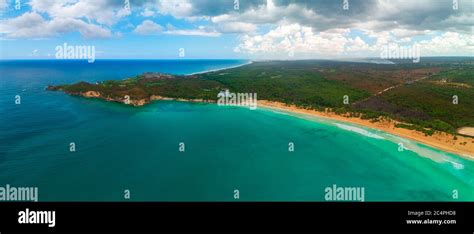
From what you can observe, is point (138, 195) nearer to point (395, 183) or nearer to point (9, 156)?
point (9, 156)

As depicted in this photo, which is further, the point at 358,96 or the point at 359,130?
the point at 358,96

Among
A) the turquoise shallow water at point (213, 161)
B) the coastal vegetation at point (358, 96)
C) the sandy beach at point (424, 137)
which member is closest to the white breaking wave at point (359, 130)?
the turquoise shallow water at point (213, 161)

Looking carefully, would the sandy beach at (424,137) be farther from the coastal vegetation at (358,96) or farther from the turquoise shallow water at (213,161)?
the turquoise shallow water at (213,161)

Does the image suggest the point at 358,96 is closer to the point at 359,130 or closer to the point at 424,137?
the point at 359,130

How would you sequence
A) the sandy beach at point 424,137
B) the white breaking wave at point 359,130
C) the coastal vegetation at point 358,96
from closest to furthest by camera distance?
the sandy beach at point 424,137, the white breaking wave at point 359,130, the coastal vegetation at point 358,96

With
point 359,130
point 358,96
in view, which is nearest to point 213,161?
point 359,130

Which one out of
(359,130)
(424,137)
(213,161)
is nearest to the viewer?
(213,161)
